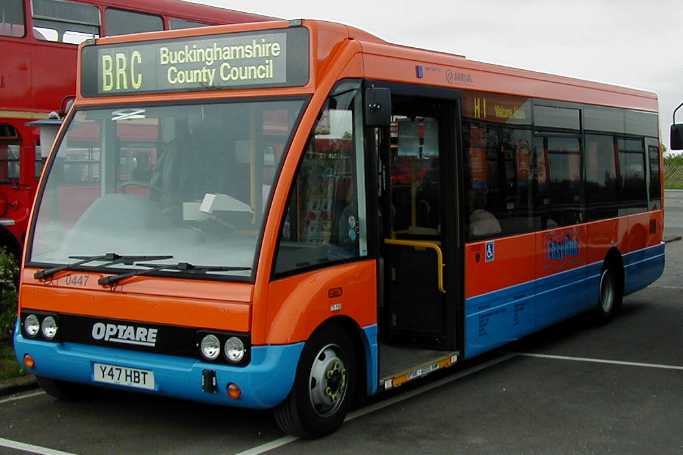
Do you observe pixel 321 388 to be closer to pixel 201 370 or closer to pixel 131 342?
pixel 201 370

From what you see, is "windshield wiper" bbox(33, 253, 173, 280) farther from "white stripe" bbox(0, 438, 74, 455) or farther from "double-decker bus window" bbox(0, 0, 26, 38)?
"double-decker bus window" bbox(0, 0, 26, 38)

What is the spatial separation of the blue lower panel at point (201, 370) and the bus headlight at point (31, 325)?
10.5 inches

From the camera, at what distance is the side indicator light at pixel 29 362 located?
703 cm

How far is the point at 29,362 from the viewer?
705 cm

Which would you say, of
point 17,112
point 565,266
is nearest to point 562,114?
point 565,266

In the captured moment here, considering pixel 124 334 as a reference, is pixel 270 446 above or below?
below

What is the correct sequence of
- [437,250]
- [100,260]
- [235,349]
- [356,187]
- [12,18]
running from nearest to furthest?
[235,349] < [100,260] < [356,187] < [437,250] < [12,18]

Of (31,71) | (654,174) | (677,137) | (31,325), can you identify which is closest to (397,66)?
(31,325)

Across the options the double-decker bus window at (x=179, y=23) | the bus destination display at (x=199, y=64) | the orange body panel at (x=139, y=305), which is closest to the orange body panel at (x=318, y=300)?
the orange body panel at (x=139, y=305)

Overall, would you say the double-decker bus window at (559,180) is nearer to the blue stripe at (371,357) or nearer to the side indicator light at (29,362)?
the blue stripe at (371,357)

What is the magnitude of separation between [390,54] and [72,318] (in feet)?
9.67

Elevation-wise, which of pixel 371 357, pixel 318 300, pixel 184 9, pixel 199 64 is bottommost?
pixel 371 357

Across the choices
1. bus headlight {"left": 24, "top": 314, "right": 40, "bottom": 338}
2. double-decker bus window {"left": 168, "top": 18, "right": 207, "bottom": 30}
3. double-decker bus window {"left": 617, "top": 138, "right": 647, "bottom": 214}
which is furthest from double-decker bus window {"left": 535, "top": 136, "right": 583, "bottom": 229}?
double-decker bus window {"left": 168, "top": 18, "right": 207, "bottom": 30}

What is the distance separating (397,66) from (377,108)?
0.81 metres
